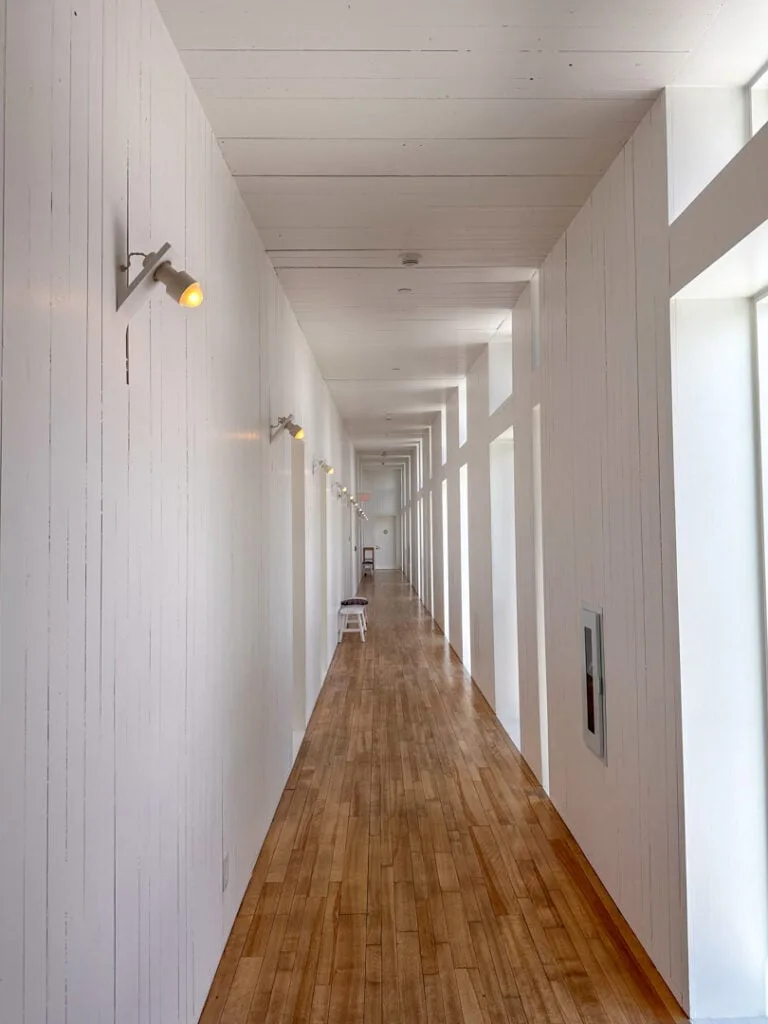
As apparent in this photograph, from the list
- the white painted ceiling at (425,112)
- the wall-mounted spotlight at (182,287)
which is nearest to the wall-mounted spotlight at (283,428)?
the white painted ceiling at (425,112)

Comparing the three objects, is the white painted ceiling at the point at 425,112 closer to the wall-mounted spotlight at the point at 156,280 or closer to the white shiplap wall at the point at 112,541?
the white shiplap wall at the point at 112,541

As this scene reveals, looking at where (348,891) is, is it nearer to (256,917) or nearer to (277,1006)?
(256,917)

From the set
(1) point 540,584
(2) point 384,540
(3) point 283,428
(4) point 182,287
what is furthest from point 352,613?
(2) point 384,540

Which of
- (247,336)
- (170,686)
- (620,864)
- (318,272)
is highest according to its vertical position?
(318,272)

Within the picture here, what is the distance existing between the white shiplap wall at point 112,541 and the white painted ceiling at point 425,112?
0.24 metres

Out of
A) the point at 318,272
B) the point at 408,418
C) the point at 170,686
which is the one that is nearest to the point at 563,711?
the point at 170,686

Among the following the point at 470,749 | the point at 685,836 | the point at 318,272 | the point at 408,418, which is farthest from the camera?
the point at 408,418

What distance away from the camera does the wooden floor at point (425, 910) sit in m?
2.15

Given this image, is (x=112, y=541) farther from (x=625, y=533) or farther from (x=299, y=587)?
(x=299, y=587)

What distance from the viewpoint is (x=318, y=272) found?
3877 mm

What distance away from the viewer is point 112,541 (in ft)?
4.72

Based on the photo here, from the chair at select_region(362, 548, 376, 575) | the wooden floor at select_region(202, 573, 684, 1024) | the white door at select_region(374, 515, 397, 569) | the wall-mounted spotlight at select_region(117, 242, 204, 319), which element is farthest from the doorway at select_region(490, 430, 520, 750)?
the white door at select_region(374, 515, 397, 569)

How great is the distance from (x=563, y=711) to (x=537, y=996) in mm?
1460

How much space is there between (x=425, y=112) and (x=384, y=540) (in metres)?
21.9
